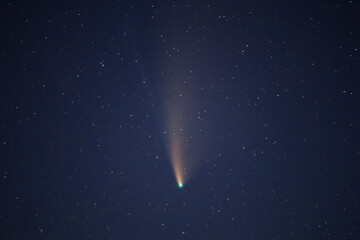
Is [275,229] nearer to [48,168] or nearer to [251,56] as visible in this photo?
[251,56]

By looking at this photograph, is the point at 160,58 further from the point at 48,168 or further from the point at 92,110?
the point at 48,168

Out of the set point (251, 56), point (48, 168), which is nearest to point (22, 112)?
point (48, 168)

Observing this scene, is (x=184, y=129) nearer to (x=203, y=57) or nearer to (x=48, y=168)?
(x=203, y=57)

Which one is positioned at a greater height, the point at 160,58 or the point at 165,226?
the point at 160,58

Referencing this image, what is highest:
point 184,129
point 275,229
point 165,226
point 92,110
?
point 92,110

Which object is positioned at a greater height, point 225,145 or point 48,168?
point 48,168

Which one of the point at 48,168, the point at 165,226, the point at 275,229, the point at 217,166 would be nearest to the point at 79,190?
the point at 48,168

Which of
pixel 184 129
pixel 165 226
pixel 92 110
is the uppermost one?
pixel 92 110
